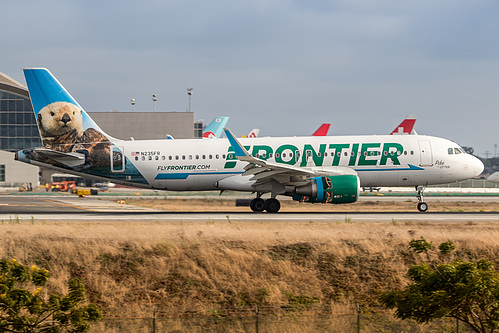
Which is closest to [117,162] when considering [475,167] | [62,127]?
[62,127]

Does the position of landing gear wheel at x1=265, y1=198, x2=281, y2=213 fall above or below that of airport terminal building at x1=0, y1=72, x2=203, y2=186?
below

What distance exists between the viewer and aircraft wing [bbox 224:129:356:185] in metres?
31.1

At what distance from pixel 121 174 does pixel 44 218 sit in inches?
215

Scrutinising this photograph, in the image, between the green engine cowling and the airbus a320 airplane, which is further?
the airbus a320 airplane

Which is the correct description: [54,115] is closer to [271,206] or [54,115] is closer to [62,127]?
[62,127]

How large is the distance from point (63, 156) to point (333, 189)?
16.5 m

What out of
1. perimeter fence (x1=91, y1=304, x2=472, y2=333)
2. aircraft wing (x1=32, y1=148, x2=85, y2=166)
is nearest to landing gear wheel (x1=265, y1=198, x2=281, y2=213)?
aircraft wing (x1=32, y1=148, x2=85, y2=166)

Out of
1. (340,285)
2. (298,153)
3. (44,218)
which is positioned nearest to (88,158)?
(44,218)

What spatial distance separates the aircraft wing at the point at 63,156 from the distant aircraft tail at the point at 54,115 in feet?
2.23

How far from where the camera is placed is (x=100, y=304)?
69.3ft

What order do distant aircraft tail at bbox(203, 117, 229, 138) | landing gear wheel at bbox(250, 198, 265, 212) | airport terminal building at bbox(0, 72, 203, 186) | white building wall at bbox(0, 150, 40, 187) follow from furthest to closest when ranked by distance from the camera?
airport terminal building at bbox(0, 72, 203, 186) < white building wall at bbox(0, 150, 40, 187) < distant aircraft tail at bbox(203, 117, 229, 138) < landing gear wheel at bbox(250, 198, 265, 212)

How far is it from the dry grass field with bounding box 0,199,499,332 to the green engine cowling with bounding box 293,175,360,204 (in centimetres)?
563

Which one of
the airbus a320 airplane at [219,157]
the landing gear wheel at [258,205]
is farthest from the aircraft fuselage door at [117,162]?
the landing gear wheel at [258,205]

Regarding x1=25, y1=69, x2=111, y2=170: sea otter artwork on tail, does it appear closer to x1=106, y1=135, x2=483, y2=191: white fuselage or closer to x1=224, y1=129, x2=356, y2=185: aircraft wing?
x1=106, y1=135, x2=483, y2=191: white fuselage
